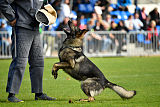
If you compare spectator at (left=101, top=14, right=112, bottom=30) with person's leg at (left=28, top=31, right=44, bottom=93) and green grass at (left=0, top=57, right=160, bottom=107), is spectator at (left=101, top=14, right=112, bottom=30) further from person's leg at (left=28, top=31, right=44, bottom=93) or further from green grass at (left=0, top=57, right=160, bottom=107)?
person's leg at (left=28, top=31, right=44, bottom=93)

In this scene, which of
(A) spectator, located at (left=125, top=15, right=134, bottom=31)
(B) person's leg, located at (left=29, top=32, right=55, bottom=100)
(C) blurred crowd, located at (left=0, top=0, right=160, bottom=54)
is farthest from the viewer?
(A) spectator, located at (left=125, top=15, right=134, bottom=31)

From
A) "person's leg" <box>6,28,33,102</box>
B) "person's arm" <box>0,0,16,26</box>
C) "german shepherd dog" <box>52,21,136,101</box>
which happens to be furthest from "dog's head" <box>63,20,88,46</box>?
"person's arm" <box>0,0,16,26</box>

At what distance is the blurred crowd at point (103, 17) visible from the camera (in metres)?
18.3

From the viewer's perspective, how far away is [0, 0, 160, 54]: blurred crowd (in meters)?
18.3

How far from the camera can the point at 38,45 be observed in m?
6.89

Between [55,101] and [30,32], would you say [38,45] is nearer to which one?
[30,32]

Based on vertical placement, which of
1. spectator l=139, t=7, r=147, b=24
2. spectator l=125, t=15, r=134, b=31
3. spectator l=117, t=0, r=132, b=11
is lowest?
spectator l=125, t=15, r=134, b=31

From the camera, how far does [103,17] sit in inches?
781

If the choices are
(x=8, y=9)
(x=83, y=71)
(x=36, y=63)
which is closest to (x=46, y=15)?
(x=8, y=9)

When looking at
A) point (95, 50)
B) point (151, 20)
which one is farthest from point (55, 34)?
point (151, 20)

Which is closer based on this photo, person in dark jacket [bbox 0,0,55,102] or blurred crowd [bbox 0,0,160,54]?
person in dark jacket [bbox 0,0,55,102]

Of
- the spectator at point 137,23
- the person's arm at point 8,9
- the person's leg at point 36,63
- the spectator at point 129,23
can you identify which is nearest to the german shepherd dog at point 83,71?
the person's leg at point 36,63

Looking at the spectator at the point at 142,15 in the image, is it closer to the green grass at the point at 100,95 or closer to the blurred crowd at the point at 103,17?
the blurred crowd at the point at 103,17

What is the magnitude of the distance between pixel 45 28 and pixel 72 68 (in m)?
12.0
